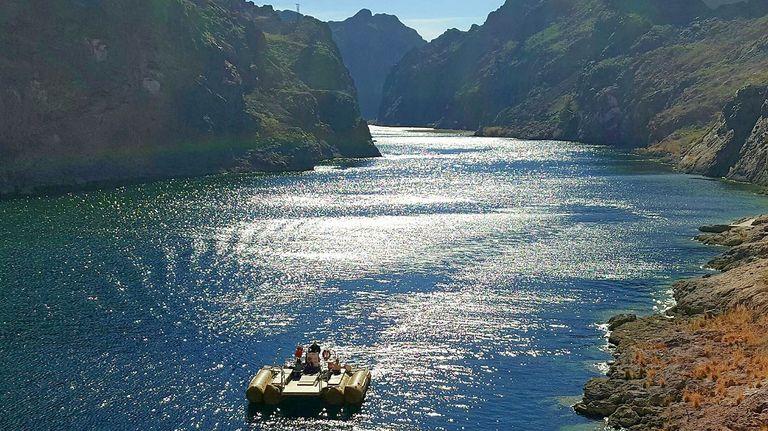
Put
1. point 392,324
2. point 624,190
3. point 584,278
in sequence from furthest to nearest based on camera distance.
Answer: point 624,190, point 584,278, point 392,324

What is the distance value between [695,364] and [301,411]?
96.8 ft

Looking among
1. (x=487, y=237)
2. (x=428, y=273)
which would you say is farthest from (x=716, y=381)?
(x=487, y=237)

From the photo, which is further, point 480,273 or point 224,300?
point 480,273

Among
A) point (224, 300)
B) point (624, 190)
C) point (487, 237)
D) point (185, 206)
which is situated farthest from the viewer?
point (624, 190)

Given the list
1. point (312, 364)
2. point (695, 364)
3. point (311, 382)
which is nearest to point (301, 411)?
point (311, 382)

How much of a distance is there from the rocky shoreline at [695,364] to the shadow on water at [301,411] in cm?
1653

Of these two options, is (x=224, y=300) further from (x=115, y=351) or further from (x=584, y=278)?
(x=584, y=278)

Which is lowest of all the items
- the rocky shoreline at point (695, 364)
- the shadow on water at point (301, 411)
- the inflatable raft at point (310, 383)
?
the shadow on water at point (301, 411)

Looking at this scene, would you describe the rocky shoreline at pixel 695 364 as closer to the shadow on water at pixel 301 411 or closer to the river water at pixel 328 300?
the river water at pixel 328 300

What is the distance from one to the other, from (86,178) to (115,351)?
13589 cm

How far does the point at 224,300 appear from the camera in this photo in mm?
85688

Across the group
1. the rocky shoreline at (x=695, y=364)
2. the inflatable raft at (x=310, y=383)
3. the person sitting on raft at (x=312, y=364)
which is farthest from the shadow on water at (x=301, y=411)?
the rocky shoreline at (x=695, y=364)

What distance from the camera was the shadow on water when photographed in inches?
2185

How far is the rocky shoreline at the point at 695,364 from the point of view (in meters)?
50.4
